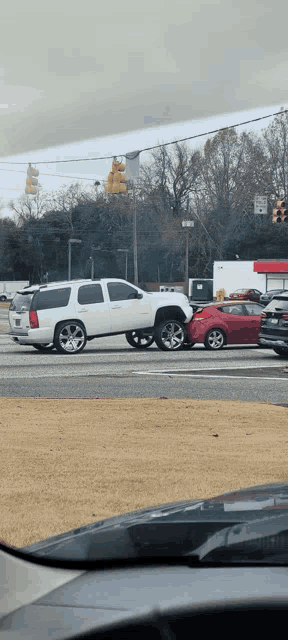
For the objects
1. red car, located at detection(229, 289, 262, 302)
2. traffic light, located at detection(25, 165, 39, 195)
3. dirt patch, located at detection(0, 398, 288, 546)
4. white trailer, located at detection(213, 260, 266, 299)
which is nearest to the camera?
dirt patch, located at detection(0, 398, 288, 546)

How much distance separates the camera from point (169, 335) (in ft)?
63.2

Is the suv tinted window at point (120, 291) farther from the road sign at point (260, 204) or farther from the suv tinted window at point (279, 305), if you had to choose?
the road sign at point (260, 204)

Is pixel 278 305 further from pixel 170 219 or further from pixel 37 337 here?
pixel 170 219

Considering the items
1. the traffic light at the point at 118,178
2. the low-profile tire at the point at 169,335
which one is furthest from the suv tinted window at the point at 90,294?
the traffic light at the point at 118,178

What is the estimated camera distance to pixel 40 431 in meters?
7.94

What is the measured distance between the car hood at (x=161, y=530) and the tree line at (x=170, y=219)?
75.9 meters

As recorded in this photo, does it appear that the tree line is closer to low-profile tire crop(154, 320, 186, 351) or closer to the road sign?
the road sign

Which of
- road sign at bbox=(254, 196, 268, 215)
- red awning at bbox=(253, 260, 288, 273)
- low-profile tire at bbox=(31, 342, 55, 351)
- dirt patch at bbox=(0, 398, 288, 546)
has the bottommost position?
low-profile tire at bbox=(31, 342, 55, 351)

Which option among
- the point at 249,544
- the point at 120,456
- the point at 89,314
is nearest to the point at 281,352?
the point at 89,314

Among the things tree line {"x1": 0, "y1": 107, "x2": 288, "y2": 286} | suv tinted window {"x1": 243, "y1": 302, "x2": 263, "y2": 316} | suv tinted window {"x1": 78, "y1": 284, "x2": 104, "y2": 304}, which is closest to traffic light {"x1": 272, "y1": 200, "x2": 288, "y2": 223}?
suv tinted window {"x1": 243, "y1": 302, "x2": 263, "y2": 316}

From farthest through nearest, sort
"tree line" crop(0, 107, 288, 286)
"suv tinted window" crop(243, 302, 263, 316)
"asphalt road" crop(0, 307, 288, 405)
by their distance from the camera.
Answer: "tree line" crop(0, 107, 288, 286), "suv tinted window" crop(243, 302, 263, 316), "asphalt road" crop(0, 307, 288, 405)

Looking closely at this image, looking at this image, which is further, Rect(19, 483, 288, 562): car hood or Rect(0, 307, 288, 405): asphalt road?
Rect(0, 307, 288, 405): asphalt road

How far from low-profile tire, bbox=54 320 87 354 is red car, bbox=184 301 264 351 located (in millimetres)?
2950

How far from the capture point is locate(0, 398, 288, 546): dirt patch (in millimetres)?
5090
